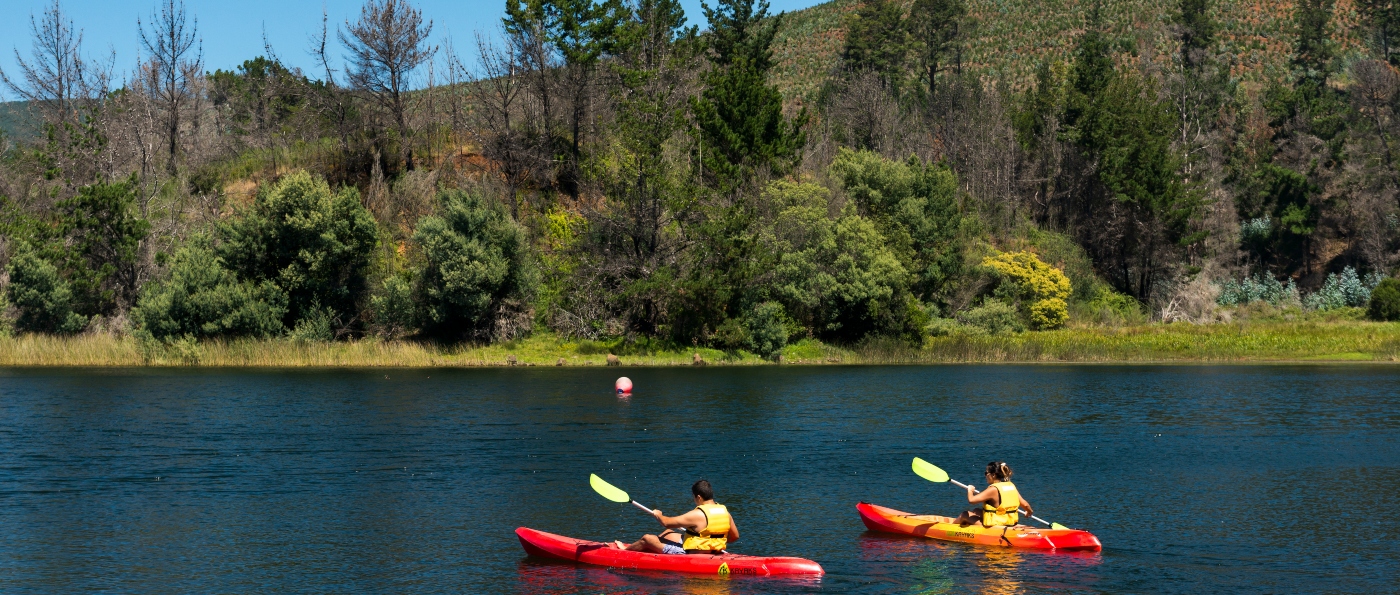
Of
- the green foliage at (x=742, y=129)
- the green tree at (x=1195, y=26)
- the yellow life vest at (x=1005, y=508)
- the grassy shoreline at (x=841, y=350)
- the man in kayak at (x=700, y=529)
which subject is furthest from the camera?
the green tree at (x=1195, y=26)

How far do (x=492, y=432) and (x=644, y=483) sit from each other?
29.1 feet

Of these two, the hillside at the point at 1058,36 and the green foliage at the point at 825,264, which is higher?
the hillside at the point at 1058,36

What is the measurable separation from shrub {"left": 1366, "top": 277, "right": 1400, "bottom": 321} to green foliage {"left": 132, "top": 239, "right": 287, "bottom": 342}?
64.9 metres

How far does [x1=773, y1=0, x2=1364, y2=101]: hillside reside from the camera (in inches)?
5453

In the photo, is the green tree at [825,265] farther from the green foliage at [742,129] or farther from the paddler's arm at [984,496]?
the paddler's arm at [984,496]

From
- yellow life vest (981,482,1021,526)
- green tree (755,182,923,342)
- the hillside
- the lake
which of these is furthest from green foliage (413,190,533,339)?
the hillside

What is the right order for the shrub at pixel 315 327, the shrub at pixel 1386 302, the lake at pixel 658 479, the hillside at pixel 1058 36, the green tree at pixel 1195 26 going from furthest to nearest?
the hillside at pixel 1058 36, the green tree at pixel 1195 26, the shrub at pixel 1386 302, the shrub at pixel 315 327, the lake at pixel 658 479

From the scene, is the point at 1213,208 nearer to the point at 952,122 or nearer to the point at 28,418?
the point at 952,122

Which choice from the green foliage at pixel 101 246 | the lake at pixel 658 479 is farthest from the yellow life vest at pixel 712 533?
the green foliage at pixel 101 246

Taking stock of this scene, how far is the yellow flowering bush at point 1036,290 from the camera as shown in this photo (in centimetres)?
7325

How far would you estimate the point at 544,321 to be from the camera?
2549 inches

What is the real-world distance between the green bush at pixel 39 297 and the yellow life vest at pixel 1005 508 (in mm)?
53836

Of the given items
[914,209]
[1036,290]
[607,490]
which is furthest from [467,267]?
[607,490]

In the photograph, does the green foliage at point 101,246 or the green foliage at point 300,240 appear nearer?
the green foliage at point 300,240
